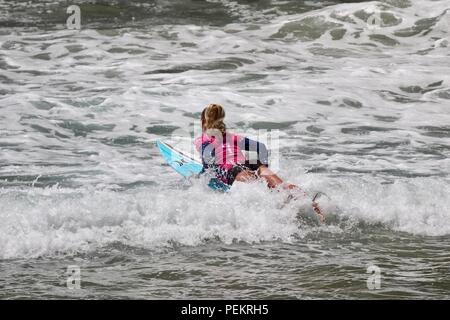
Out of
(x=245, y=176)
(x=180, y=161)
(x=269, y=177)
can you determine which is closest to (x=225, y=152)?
(x=245, y=176)

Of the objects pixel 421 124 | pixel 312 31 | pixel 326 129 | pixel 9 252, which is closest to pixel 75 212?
pixel 9 252

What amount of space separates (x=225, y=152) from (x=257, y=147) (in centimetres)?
33

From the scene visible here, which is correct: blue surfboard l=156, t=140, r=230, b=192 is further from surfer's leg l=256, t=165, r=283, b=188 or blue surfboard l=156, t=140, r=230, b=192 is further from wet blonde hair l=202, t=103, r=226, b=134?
surfer's leg l=256, t=165, r=283, b=188

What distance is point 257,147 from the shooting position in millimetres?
8539

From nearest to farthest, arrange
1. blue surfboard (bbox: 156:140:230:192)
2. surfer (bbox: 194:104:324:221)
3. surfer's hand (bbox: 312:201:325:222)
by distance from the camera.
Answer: surfer's hand (bbox: 312:201:325:222), surfer (bbox: 194:104:324:221), blue surfboard (bbox: 156:140:230:192)

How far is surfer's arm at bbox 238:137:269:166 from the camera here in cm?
845

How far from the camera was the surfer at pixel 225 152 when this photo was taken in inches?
324

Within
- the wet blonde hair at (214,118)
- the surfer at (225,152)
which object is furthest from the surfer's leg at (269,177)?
the wet blonde hair at (214,118)

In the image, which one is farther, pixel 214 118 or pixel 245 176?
pixel 214 118

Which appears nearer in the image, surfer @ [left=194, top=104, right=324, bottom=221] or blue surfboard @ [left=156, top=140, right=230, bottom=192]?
surfer @ [left=194, top=104, right=324, bottom=221]

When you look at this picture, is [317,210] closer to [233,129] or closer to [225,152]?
[225,152]

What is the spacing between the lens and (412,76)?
46.3 ft

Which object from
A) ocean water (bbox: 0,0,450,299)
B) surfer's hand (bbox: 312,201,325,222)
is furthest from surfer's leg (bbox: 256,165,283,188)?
surfer's hand (bbox: 312,201,325,222)

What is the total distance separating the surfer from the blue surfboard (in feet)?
0.86
